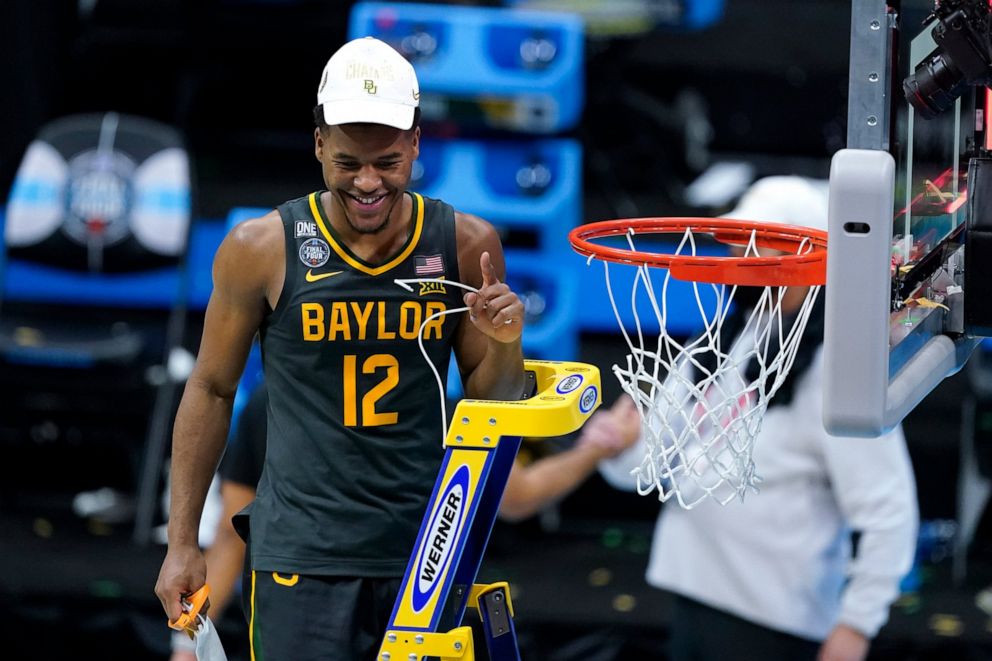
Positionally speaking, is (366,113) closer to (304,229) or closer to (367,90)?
(367,90)

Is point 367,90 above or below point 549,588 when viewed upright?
above

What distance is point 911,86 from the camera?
336cm

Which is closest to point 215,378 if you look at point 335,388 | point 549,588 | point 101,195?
point 335,388

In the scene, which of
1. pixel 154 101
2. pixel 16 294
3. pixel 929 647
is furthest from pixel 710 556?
pixel 154 101

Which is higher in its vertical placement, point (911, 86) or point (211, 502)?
point (911, 86)

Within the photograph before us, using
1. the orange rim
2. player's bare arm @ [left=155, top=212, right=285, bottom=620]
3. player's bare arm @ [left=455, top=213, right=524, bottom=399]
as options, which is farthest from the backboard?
player's bare arm @ [left=155, top=212, right=285, bottom=620]

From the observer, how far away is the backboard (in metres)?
2.98

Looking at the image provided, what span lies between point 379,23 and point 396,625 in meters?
3.68

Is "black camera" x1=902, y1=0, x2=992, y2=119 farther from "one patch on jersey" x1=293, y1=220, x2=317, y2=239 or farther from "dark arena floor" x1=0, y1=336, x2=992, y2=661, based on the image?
"dark arena floor" x1=0, y1=336, x2=992, y2=661

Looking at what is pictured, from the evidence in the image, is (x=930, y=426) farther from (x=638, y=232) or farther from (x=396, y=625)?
(x=396, y=625)

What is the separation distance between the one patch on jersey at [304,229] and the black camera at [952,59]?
46.5 inches

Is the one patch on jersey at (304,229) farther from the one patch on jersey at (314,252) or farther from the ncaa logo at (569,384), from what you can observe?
the ncaa logo at (569,384)

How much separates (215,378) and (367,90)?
690 millimetres

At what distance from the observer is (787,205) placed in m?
4.67
